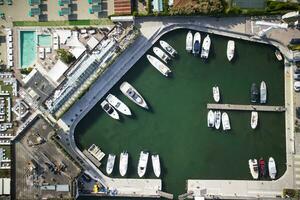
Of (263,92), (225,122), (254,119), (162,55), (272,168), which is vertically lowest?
(272,168)

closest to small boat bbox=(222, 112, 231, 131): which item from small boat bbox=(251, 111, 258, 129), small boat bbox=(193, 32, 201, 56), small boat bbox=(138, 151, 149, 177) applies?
small boat bbox=(251, 111, 258, 129)

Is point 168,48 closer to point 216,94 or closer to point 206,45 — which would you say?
point 206,45

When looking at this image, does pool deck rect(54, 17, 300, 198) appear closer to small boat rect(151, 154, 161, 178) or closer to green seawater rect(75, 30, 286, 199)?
green seawater rect(75, 30, 286, 199)

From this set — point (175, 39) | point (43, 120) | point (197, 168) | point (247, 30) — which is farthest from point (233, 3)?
point (43, 120)

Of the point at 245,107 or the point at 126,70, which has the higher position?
the point at 126,70

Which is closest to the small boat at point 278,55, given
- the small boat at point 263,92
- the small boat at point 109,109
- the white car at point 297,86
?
the white car at point 297,86

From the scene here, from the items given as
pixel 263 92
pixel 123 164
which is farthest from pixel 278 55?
pixel 123 164
